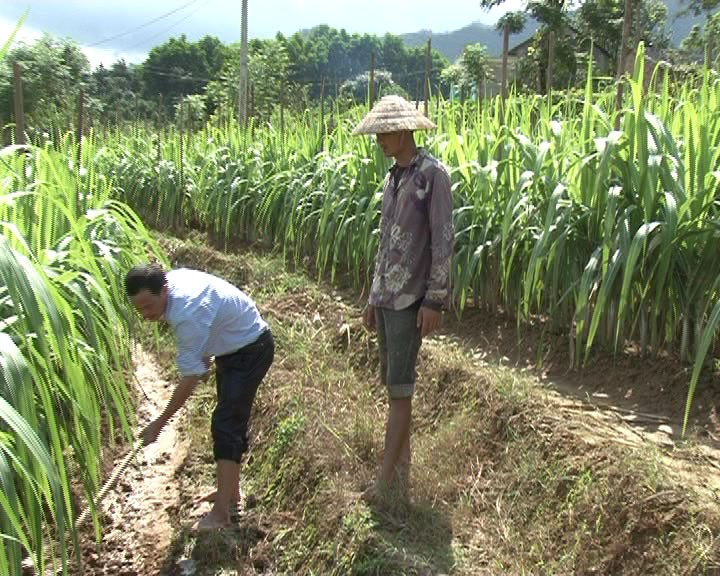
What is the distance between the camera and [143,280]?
2209 mm

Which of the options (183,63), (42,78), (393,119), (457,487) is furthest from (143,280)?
(183,63)

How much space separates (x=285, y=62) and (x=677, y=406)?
35090 mm

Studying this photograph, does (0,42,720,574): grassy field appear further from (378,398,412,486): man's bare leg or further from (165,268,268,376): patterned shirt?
(165,268,268,376): patterned shirt

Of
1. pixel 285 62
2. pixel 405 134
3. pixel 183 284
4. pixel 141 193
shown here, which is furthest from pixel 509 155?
pixel 285 62

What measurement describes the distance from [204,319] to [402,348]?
26.8 inches

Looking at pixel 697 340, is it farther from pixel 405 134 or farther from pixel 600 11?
pixel 600 11

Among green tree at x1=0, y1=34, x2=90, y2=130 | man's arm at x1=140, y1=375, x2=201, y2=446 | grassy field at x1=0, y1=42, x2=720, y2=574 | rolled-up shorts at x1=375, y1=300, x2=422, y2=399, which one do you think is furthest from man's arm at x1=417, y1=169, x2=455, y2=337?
green tree at x1=0, y1=34, x2=90, y2=130

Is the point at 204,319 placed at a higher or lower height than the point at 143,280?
lower

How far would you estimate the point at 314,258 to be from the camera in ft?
16.6

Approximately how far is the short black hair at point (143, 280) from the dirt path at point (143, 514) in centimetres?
105

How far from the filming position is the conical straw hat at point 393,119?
231 cm

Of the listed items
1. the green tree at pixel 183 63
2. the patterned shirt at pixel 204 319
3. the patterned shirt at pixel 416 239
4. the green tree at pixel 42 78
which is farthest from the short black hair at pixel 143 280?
the green tree at pixel 183 63

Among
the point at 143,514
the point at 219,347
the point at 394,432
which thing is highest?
the point at 219,347

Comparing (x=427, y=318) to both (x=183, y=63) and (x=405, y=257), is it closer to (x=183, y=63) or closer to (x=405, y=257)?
(x=405, y=257)
